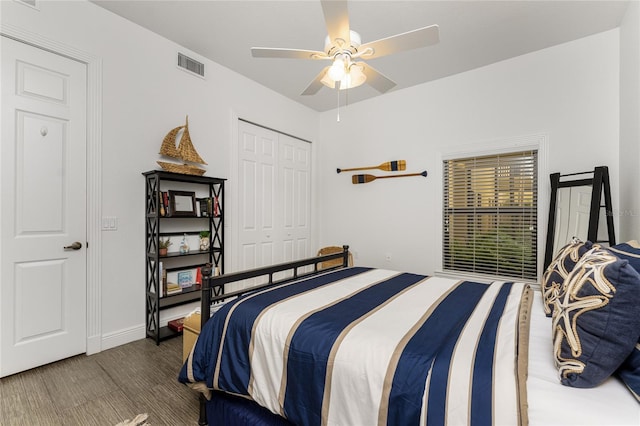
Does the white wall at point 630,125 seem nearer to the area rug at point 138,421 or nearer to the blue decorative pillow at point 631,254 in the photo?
the blue decorative pillow at point 631,254

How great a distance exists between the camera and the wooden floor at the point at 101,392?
1.78 meters

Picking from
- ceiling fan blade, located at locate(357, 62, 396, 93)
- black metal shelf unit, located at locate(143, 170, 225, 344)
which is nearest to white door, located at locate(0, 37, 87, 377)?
black metal shelf unit, located at locate(143, 170, 225, 344)

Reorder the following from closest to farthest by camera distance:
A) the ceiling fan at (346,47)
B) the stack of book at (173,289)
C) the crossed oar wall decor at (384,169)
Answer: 1. the ceiling fan at (346,47)
2. the stack of book at (173,289)
3. the crossed oar wall decor at (384,169)

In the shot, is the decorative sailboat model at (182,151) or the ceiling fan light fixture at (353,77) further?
the decorative sailboat model at (182,151)

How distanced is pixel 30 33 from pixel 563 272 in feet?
12.8

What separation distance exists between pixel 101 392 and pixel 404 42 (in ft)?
9.84

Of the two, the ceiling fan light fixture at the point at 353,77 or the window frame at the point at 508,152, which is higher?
the ceiling fan light fixture at the point at 353,77

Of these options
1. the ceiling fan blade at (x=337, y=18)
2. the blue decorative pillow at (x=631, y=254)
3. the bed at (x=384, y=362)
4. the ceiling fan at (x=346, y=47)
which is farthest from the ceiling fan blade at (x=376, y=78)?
the blue decorative pillow at (x=631, y=254)

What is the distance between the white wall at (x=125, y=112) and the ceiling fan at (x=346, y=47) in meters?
1.52

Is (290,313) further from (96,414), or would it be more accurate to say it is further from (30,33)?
(30,33)

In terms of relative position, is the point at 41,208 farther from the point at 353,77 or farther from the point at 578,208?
the point at 578,208

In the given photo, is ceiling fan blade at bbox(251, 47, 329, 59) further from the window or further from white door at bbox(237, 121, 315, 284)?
the window

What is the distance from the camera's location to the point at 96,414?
5.94 ft

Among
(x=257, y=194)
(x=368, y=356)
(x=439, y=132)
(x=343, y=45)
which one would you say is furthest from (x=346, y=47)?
(x=257, y=194)
